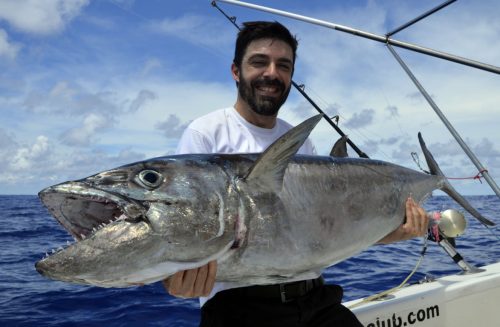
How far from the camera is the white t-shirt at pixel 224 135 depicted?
2.51 m

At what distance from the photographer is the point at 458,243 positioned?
513 inches

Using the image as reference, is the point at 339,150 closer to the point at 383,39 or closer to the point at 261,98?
the point at 261,98

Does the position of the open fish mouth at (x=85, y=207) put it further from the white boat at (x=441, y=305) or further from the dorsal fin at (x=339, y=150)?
the white boat at (x=441, y=305)

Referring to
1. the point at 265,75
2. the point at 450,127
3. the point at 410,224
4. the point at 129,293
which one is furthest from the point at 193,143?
the point at 129,293

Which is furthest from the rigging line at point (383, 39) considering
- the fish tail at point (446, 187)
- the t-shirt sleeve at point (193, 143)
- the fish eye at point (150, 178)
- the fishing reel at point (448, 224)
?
the fish eye at point (150, 178)

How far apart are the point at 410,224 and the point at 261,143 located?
3.64 ft

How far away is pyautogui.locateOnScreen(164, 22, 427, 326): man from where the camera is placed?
7.89ft

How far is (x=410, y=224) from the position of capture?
9.00 feet

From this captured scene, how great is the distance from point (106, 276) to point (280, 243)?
2.57ft

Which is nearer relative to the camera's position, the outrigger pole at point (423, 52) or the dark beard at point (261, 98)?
the dark beard at point (261, 98)

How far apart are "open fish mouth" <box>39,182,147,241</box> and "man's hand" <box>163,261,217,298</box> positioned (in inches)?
14.4

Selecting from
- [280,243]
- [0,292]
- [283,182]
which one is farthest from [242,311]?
[0,292]

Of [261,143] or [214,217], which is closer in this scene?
[214,217]

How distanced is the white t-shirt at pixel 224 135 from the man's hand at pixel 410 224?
0.63 meters
